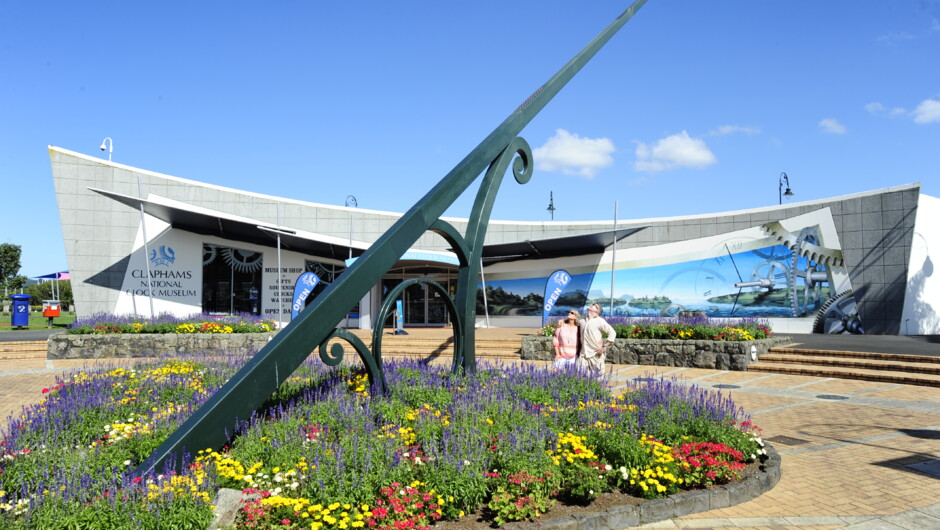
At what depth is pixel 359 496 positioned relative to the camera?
378 cm

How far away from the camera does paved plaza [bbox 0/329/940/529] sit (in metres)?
4.21

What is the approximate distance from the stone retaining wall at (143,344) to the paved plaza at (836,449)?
3655 millimetres

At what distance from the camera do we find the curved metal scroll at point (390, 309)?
20.0ft

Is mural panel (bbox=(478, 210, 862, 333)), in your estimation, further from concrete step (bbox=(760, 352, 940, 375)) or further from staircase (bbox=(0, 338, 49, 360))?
staircase (bbox=(0, 338, 49, 360))

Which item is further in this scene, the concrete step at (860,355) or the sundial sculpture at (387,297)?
the concrete step at (860,355)

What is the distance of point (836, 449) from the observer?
243 inches

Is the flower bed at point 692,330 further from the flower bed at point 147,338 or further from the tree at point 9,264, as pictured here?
the tree at point 9,264

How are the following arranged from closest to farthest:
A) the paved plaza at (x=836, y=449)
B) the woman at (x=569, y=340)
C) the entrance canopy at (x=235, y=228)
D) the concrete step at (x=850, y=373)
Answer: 1. the paved plaza at (x=836, y=449)
2. the woman at (x=569, y=340)
3. the concrete step at (x=850, y=373)
4. the entrance canopy at (x=235, y=228)

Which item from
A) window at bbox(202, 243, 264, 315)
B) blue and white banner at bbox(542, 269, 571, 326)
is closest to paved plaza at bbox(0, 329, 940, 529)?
blue and white banner at bbox(542, 269, 571, 326)

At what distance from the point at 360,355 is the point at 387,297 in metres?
0.87

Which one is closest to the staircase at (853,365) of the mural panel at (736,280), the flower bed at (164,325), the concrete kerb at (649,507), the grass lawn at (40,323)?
the mural panel at (736,280)

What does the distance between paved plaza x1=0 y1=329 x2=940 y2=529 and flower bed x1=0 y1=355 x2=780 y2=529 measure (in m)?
0.50

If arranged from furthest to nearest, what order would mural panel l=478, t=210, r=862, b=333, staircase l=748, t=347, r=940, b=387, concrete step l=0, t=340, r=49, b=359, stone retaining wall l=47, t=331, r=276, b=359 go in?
mural panel l=478, t=210, r=862, b=333, concrete step l=0, t=340, r=49, b=359, stone retaining wall l=47, t=331, r=276, b=359, staircase l=748, t=347, r=940, b=387

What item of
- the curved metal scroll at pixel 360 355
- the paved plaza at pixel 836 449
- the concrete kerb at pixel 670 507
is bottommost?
the paved plaza at pixel 836 449
